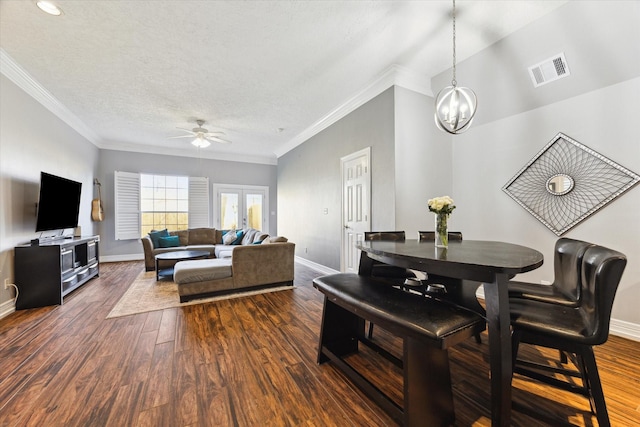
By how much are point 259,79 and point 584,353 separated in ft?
13.3

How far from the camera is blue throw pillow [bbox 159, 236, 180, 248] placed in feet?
18.4

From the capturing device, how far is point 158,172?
684 cm

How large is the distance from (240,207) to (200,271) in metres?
4.63

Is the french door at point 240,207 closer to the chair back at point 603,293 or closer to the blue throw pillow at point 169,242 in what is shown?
the blue throw pillow at point 169,242

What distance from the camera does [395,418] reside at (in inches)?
54.2

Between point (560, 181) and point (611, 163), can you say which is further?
point (560, 181)

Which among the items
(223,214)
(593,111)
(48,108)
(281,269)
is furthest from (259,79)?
(223,214)

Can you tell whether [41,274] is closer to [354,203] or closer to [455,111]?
[354,203]

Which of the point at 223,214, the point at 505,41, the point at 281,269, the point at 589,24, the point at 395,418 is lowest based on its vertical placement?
the point at 395,418

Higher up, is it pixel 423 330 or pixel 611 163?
pixel 611 163

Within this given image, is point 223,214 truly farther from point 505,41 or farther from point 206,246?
point 505,41

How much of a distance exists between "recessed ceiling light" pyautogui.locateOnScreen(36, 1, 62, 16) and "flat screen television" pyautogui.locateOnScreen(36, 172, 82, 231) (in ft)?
6.72

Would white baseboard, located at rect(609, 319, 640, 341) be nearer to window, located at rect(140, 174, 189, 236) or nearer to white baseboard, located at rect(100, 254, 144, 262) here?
window, located at rect(140, 174, 189, 236)

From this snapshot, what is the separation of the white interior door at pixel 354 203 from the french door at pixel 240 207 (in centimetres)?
422
